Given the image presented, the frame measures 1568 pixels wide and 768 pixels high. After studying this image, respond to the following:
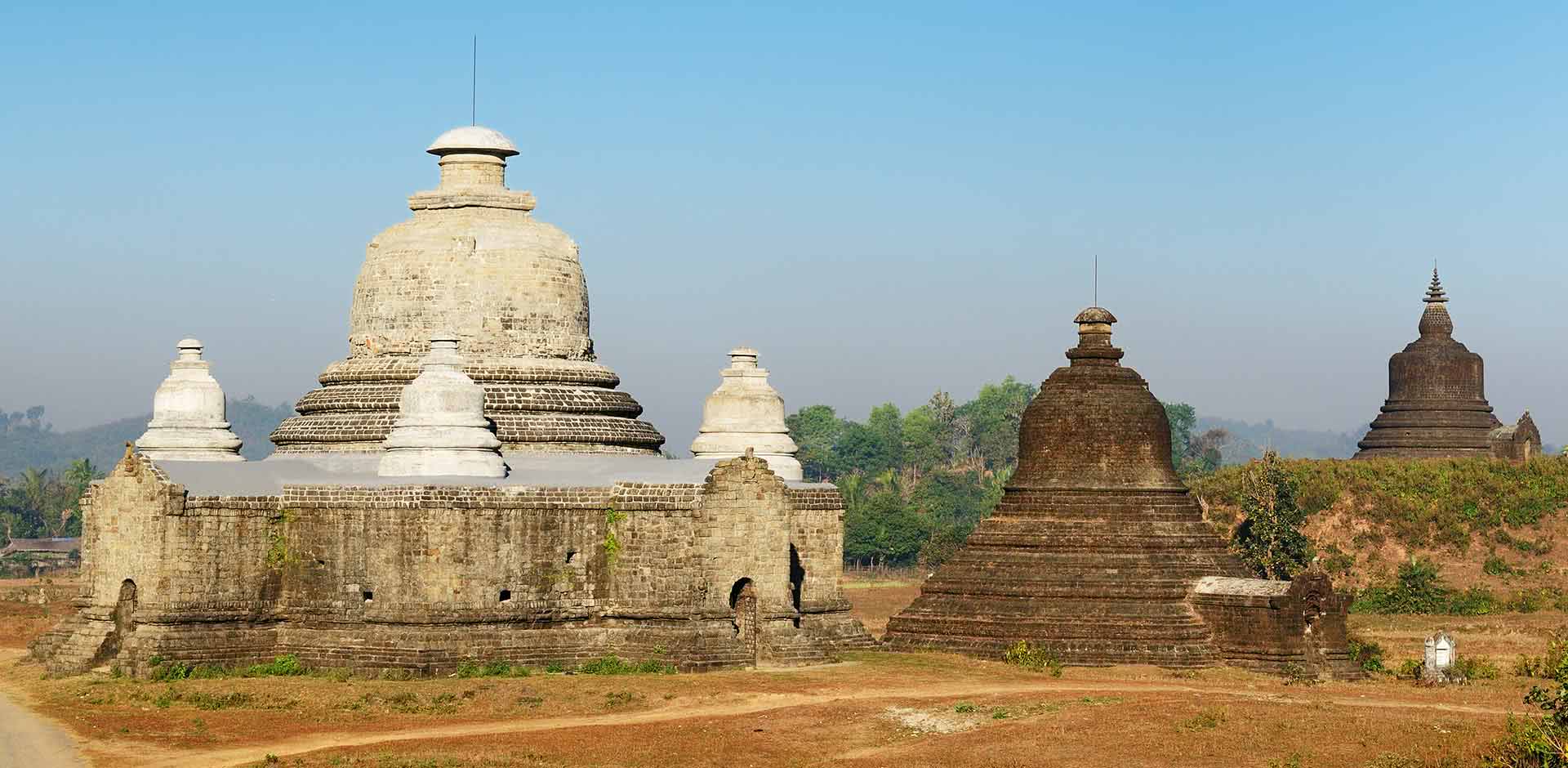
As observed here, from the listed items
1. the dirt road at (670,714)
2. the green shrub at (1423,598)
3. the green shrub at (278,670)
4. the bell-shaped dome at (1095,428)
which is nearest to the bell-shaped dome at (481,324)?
the green shrub at (278,670)

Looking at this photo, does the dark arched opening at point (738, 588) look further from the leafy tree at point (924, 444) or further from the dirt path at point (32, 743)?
the leafy tree at point (924, 444)

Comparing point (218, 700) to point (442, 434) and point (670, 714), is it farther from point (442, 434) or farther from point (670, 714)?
point (670, 714)

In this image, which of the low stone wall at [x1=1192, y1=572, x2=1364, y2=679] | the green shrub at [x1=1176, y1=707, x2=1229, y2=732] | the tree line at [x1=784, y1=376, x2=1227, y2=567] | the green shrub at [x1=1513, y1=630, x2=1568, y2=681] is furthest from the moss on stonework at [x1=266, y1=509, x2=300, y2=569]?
the tree line at [x1=784, y1=376, x2=1227, y2=567]

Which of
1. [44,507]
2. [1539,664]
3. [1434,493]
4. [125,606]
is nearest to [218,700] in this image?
[125,606]

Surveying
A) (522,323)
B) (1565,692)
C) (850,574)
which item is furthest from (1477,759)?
(850,574)

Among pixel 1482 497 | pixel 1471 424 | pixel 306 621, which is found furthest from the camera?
pixel 1471 424

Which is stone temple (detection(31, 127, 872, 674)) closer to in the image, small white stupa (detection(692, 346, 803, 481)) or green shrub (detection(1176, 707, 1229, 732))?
small white stupa (detection(692, 346, 803, 481))

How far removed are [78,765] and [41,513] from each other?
278 feet

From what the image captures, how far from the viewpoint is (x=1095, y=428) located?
4344 centimetres

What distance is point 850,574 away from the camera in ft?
282

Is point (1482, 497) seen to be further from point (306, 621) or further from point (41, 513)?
point (41, 513)

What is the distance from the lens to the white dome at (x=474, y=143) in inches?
1705

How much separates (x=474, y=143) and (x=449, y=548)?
974 cm

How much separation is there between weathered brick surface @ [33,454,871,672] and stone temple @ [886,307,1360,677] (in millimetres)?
4398
